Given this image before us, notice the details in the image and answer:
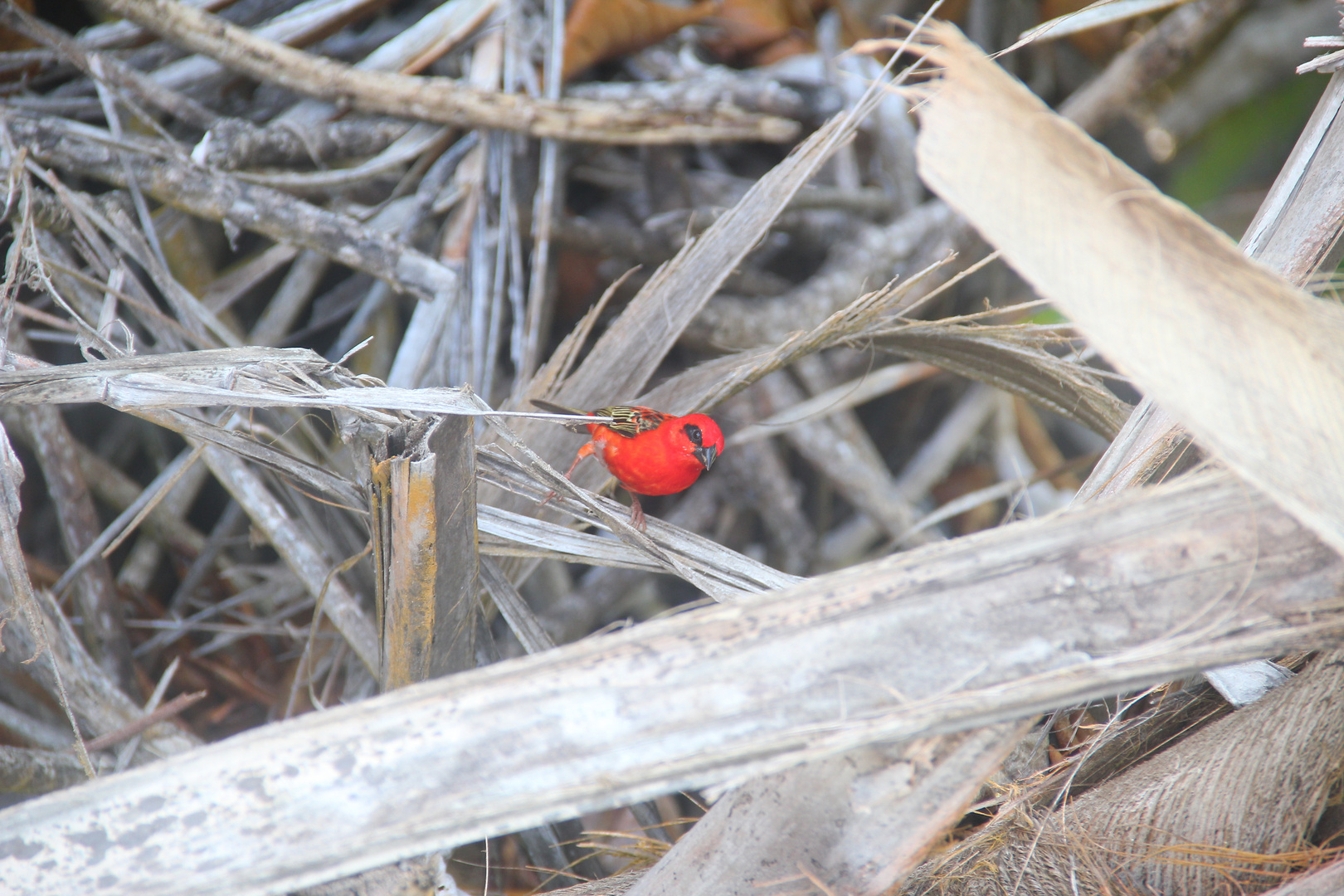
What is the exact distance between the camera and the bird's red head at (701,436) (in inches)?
82.5

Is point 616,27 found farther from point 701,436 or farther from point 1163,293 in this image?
point 1163,293

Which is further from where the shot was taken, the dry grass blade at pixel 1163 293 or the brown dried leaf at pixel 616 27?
the brown dried leaf at pixel 616 27

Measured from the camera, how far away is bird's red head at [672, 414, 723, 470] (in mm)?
2096

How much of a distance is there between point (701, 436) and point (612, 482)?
0.99 ft

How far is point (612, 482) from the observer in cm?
201

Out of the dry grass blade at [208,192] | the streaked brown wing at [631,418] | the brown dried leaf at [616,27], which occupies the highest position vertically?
the brown dried leaf at [616,27]

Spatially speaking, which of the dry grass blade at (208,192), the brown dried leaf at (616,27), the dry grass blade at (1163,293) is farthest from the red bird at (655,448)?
the brown dried leaf at (616,27)

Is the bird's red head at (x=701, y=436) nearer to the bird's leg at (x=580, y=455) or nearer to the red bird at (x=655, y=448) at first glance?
the red bird at (x=655, y=448)

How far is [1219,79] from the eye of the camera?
3963mm

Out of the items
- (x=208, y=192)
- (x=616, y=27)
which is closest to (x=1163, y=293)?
(x=208, y=192)

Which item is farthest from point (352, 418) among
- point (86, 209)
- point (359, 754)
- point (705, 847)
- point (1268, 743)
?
point (1268, 743)

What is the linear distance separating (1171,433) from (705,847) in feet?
3.47

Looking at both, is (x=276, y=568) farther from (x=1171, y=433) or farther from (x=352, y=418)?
(x=1171, y=433)

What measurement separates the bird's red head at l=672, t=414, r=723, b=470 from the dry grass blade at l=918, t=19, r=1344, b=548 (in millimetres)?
1283
